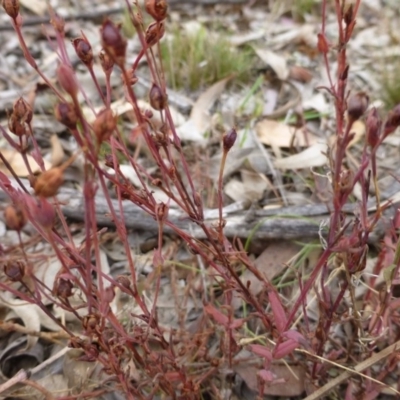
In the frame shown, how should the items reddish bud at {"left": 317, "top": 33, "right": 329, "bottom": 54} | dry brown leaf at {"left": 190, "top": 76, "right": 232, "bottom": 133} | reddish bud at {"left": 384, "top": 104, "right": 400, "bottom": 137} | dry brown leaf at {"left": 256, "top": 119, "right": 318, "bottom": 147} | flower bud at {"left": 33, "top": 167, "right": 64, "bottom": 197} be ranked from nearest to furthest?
flower bud at {"left": 33, "top": 167, "right": 64, "bottom": 197}
reddish bud at {"left": 384, "top": 104, "right": 400, "bottom": 137}
reddish bud at {"left": 317, "top": 33, "right": 329, "bottom": 54}
dry brown leaf at {"left": 256, "top": 119, "right": 318, "bottom": 147}
dry brown leaf at {"left": 190, "top": 76, "right": 232, "bottom": 133}

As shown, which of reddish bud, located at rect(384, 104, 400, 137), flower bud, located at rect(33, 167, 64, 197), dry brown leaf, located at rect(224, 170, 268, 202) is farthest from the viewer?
dry brown leaf, located at rect(224, 170, 268, 202)

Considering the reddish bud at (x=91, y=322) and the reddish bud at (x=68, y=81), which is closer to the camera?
the reddish bud at (x=68, y=81)

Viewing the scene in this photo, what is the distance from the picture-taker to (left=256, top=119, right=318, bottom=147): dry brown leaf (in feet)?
6.45

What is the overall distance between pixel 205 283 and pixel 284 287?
219 mm

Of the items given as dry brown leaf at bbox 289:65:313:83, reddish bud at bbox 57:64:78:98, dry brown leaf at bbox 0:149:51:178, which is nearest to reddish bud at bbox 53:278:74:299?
reddish bud at bbox 57:64:78:98

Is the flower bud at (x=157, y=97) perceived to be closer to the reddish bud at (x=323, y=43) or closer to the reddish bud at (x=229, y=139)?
the reddish bud at (x=229, y=139)

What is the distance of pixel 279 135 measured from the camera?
6.59 ft

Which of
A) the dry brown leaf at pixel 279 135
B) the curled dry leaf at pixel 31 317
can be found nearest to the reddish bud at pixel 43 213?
the curled dry leaf at pixel 31 317

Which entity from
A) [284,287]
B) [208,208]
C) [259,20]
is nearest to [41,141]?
[208,208]

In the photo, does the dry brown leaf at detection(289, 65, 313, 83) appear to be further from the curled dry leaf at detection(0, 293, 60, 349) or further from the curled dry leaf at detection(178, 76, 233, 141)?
the curled dry leaf at detection(0, 293, 60, 349)

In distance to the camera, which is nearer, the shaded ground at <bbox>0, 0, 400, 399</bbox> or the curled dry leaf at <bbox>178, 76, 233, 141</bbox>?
the shaded ground at <bbox>0, 0, 400, 399</bbox>

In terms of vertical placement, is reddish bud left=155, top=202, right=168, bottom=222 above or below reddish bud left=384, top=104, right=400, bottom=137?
below

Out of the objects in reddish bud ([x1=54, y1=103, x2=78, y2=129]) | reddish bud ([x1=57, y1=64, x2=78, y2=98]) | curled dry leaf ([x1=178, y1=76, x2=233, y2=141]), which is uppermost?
reddish bud ([x1=57, y1=64, x2=78, y2=98])

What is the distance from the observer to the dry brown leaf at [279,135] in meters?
1.96
